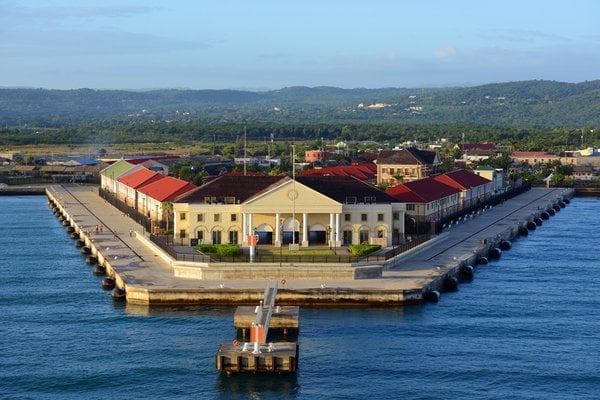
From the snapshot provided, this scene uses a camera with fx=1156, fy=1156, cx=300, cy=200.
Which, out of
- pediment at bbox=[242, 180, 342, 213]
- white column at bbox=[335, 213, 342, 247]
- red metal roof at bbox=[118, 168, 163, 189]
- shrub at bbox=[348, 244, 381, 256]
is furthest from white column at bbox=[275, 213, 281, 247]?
red metal roof at bbox=[118, 168, 163, 189]

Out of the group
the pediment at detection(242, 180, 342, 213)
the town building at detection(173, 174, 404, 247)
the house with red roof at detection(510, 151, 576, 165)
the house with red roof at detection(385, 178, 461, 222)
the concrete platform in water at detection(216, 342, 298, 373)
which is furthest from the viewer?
the house with red roof at detection(510, 151, 576, 165)

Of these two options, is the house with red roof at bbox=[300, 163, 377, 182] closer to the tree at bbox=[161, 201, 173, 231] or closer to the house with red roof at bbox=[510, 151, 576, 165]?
the tree at bbox=[161, 201, 173, 231]

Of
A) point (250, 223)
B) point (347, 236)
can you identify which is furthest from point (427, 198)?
point (250, 223)

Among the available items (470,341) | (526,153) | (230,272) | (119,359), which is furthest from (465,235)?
(526,153)

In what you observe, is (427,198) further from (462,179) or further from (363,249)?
(462,179)

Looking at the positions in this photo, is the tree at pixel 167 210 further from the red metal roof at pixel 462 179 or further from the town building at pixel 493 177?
the town building at pixel 493 177

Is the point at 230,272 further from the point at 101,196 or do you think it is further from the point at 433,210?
the point at 101,196

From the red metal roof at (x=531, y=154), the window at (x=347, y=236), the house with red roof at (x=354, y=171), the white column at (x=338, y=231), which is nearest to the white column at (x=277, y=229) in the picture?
the white column at (x=338, y=231)
